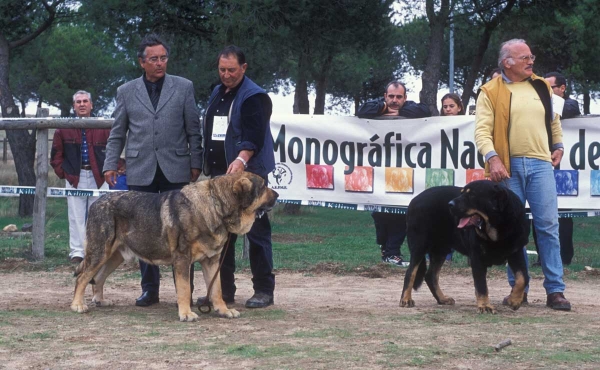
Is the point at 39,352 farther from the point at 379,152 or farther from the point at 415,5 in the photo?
the point at 415,5

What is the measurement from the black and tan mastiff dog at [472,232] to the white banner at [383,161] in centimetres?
321

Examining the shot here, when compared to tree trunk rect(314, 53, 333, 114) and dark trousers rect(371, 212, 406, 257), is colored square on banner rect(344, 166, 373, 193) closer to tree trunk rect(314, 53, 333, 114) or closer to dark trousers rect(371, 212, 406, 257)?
dark trousers rect(371, 212, 406, 257)

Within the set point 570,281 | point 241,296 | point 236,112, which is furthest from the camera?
point 570,281

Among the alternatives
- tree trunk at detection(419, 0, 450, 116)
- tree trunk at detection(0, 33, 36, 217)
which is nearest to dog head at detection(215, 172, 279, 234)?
tree trunk at detection(0, 33, 36, 217)

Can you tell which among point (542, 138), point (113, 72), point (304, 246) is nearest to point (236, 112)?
point (542, 138)

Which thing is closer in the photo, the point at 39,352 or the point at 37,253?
the point at 39,352

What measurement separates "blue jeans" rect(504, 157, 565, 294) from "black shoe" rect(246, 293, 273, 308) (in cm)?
216

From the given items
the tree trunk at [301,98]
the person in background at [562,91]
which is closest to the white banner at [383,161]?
the person in background at [562,91]

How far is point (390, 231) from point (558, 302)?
398cm

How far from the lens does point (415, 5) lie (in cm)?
2108

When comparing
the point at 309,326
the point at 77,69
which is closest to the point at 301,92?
the point at 309,326

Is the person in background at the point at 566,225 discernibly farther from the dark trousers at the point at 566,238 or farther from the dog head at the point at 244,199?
the dog head at the point at 244,199

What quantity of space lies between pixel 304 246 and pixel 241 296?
4.98 meters

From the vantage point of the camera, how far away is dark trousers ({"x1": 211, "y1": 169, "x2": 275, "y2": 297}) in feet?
26.3
